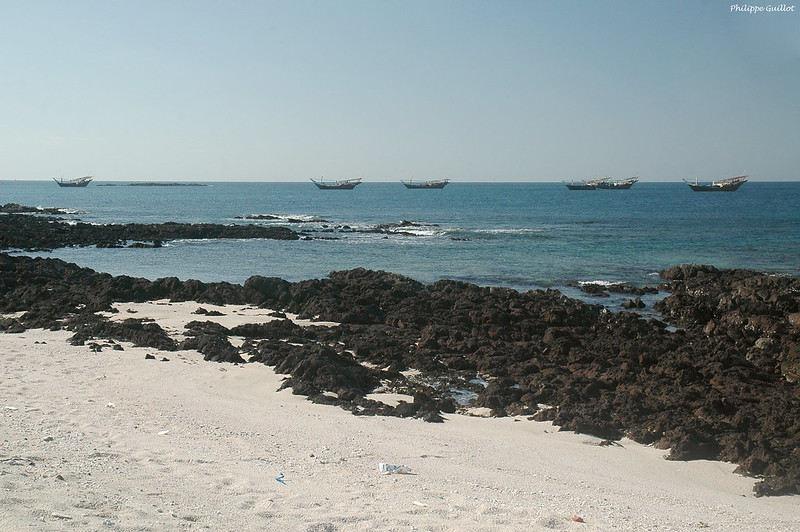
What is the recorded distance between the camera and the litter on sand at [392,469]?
775 centimetres

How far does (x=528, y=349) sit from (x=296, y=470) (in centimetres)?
778

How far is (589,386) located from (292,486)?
6203 millimetres

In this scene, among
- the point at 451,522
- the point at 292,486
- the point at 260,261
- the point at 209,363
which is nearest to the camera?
the point at 451,522

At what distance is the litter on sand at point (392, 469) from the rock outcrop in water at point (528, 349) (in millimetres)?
2272

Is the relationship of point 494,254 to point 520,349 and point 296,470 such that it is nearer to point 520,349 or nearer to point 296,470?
point 520,349

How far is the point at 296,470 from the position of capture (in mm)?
7547

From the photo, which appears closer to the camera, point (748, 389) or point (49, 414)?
point (49, 414)

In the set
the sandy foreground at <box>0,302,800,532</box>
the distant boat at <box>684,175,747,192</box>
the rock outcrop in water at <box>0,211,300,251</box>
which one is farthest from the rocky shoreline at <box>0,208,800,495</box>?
the distant boat at <box>684,175,747,192</box>

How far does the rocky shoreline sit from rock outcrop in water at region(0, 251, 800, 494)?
0.04 meters

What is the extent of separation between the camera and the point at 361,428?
9547 mm

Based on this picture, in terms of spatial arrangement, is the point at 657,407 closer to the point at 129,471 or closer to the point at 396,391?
the point at 396,391

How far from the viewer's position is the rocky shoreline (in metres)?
9.91

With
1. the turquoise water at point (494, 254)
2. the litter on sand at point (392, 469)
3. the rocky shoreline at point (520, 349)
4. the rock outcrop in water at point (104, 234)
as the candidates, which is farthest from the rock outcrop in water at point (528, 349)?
the rock outcrop in water at point (104, 234)

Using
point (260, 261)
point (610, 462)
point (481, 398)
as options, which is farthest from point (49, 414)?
point (260, 261)
